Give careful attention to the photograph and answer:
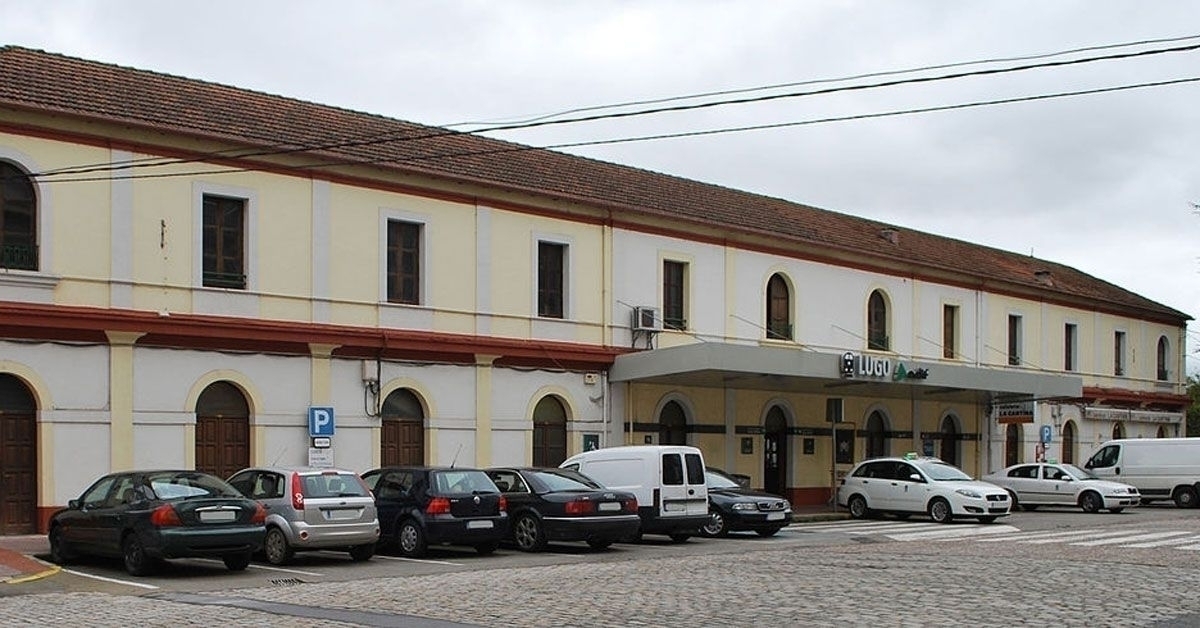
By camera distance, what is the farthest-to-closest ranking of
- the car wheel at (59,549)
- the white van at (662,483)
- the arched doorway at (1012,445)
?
the arched doorway at (1012,445) < the white van at (662,483) < the car wheel at (59,549)

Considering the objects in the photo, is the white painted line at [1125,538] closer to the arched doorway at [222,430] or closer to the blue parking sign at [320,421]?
the blue parking sign at [320,421]

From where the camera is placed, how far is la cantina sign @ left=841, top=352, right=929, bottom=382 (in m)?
35.3

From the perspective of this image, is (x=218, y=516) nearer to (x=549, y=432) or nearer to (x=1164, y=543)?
(x=549, y=432)

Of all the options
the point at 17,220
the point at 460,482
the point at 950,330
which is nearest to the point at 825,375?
the point at 950,330

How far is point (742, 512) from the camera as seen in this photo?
89.2 feet

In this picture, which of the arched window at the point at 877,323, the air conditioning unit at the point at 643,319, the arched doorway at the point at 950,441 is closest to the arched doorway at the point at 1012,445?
the arched doorway at the point at 950,441

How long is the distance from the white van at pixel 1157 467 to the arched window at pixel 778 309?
10.9m

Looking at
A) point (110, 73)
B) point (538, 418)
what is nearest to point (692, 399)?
point (538, 418)

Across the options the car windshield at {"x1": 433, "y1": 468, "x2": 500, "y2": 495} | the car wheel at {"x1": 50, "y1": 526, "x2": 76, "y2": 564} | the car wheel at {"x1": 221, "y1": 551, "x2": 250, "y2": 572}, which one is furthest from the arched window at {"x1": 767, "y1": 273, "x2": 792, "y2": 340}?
the car wheel at {"x1": 50, "y1": 526, "x2": 76, "y2": 564}

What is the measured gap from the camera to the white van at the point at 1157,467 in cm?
4125

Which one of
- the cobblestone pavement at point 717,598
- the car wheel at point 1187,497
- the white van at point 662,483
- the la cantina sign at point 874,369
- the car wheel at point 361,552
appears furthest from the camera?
the car wheel at point 1187,497

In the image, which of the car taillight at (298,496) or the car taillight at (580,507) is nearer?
the car taillight at (298,496)

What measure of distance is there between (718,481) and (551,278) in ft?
24.1

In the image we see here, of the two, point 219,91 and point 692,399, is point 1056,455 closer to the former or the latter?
point 692,399
